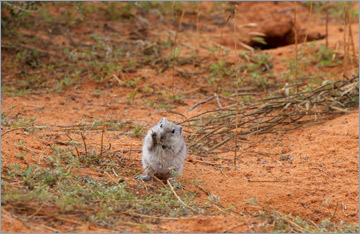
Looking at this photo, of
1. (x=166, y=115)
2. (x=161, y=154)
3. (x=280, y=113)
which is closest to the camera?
(x=161, y=154)

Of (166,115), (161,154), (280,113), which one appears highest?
(280,113)

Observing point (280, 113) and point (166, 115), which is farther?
point (166, 115)

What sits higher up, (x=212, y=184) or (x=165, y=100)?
(x=165, y=100)

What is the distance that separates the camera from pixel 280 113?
7922mm

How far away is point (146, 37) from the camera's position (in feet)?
38.2

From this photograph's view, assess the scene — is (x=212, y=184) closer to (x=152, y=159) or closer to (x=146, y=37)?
(x=152, y=159)

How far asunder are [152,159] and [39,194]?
5.45 feet

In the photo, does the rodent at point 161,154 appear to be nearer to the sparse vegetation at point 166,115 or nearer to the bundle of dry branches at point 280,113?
the sparse vegetation at point 166,115

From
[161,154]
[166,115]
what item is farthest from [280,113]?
[161,154]

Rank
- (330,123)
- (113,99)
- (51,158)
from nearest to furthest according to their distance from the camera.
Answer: (51,158) → (330,123) → (113,99)

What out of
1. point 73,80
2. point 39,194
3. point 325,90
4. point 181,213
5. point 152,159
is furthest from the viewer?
point 73,80

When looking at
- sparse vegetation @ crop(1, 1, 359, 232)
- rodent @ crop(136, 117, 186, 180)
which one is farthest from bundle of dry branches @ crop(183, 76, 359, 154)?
rodent @ crop(136, 117, 186, 180)

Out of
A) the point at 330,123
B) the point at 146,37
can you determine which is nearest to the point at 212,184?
the point at 330,123

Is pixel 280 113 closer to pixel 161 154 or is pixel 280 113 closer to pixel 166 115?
pixel 166 115
